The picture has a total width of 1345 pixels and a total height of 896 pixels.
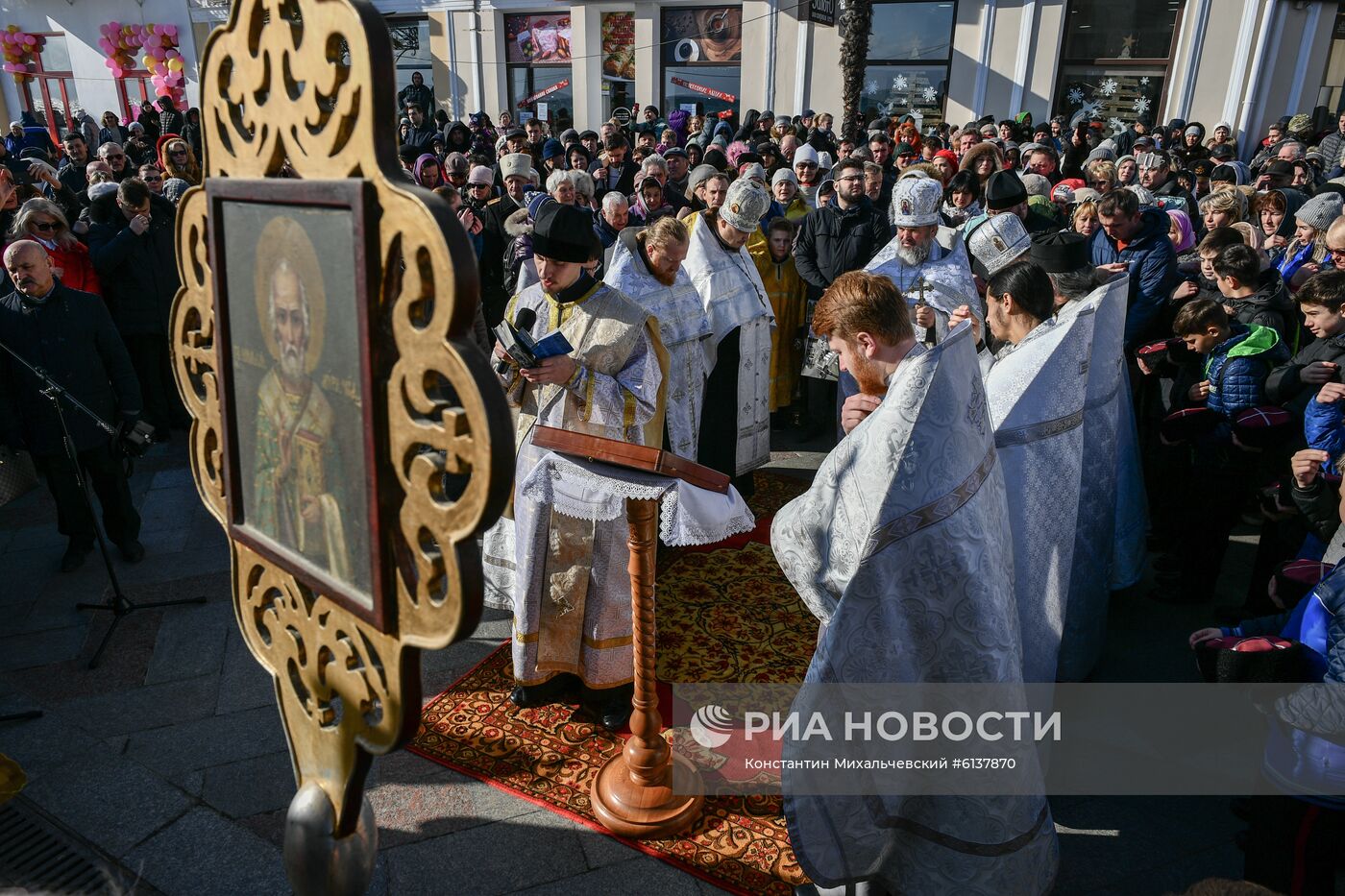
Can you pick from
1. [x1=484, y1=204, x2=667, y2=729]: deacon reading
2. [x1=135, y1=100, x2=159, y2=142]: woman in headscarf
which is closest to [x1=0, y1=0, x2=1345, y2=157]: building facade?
[x1=135, y1=100, x2=159, y2=142]: woman in headscarf

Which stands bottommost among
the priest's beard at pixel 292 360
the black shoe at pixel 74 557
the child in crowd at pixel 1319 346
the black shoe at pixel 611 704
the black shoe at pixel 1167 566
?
the black shoe at pixel 74 557

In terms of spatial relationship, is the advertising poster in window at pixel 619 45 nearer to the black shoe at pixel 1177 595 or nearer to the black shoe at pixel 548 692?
the black shoe at pixel 1177 595

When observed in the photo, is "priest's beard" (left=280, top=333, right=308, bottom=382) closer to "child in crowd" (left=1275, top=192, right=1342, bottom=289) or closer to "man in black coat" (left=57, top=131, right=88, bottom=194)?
"child in crowd" (left=1275, top=192, right=1342, bottom=289)

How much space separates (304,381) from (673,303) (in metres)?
3.98

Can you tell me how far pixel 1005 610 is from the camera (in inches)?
92.4

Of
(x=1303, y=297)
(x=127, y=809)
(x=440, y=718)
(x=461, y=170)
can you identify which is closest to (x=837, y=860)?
(x=440, y=718)

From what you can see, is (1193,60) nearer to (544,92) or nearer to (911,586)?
(544,92)

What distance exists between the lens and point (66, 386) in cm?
461

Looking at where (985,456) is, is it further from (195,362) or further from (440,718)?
(440,718)

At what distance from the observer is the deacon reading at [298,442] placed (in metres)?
1.14

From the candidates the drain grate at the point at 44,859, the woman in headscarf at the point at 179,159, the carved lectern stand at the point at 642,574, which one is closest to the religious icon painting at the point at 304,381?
the carved lectern stand at the point at 642,574

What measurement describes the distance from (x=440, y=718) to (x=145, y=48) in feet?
92.7

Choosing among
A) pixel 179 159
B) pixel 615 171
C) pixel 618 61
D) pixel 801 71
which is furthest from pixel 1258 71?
pixel 179 159

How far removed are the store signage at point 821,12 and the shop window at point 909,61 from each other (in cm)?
105
